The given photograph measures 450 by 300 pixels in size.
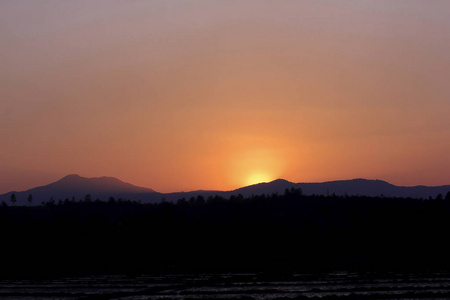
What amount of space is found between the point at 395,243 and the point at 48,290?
290 feet

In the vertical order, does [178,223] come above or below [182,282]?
above

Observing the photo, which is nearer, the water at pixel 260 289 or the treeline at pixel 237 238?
the water at pixel 260 289

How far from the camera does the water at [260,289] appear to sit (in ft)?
149

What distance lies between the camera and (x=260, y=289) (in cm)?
5109

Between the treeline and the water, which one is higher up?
the treeline

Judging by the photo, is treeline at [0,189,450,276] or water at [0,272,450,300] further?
treeline at [0,189,450,276]

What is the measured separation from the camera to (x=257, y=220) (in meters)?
149

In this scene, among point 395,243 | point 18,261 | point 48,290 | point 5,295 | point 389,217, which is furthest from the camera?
point 389,217

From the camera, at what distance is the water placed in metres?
45.4

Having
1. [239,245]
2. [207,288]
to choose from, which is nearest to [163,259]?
[239,245]

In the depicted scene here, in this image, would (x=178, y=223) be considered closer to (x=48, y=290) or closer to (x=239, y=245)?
(x=239, y=245)

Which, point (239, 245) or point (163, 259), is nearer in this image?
point (163, 259)

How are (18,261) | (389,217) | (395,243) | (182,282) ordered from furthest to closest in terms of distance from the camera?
(389,217), (395,243), (18,261), (182,282)

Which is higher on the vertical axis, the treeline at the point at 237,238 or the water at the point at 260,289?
the treeline at the point at 237,238
